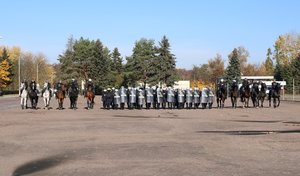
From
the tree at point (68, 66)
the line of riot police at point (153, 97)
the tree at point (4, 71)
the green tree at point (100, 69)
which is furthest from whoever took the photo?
the tree at point (68, 66)

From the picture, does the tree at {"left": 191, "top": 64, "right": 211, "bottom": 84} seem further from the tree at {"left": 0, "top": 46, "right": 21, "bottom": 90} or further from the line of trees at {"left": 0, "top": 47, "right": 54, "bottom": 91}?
the tree at {"left": 0, "top": 46, "right": 21, "bottom": 90}

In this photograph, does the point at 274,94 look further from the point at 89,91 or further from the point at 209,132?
the point at 209,132

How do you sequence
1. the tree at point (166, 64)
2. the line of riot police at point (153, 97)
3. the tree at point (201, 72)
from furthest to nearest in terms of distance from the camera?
the tree at point (201, 72) < the tree at point (166, 64) < the line of riot police at point (153, 97)

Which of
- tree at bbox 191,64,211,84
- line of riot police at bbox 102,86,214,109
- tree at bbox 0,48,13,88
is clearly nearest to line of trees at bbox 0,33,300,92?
tree at bbox 0,48,13,88

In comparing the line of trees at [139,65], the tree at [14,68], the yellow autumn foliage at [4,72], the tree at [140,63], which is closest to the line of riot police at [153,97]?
the line of trees at [139,65]

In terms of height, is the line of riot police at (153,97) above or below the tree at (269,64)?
below

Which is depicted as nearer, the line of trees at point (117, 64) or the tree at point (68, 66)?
the line of trees at point (117, 64)

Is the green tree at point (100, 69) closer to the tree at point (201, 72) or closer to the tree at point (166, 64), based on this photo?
the tree at point (166, 64)

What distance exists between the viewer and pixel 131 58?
424ft

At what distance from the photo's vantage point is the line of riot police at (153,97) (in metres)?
37.6

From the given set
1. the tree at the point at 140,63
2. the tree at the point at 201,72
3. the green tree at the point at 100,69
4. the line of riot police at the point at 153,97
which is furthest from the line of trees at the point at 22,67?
the line of riot police at the point at 153,97

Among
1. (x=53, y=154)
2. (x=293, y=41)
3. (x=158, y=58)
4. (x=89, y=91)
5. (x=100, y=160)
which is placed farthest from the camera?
(x=293, y=41)

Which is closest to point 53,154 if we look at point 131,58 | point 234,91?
point 234,91

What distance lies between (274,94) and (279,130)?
21511mm
